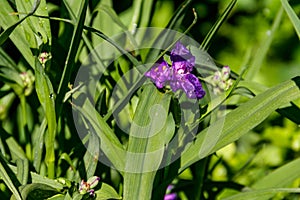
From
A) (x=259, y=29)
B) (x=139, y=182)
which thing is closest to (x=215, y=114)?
(x=139, y=182)

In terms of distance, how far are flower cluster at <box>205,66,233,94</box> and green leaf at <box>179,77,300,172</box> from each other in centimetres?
7

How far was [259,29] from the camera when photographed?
2000 millimetres

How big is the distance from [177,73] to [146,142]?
0.09 meters

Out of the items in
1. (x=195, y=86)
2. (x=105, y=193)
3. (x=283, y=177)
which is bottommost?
(x=283, y=177)

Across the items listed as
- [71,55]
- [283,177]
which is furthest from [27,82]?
[283,177]

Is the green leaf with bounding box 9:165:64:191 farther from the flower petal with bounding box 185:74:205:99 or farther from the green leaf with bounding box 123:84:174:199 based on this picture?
the flower petal with bounding box 185:74:205:99

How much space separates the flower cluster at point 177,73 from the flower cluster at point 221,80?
13 cm

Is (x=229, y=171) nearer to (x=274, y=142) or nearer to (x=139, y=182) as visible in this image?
(x=274, y=142)

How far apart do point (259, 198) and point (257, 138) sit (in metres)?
0.81

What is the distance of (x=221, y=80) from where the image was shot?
96 centimetres

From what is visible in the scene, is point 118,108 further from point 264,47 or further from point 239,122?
point 264,47

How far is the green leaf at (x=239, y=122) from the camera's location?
876 mm

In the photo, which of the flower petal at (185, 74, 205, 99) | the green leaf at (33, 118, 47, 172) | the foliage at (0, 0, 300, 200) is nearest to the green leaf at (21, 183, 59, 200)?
the foliage at (0, 0, 300, 200)

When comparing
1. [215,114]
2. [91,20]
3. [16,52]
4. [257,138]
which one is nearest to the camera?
[215,114]
